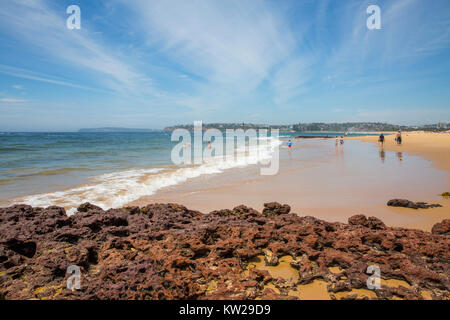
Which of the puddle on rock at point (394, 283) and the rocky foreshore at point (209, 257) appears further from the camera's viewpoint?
the puddle on rock at point (394, 283)

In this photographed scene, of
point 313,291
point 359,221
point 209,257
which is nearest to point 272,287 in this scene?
point 313,291

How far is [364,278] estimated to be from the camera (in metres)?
2.86

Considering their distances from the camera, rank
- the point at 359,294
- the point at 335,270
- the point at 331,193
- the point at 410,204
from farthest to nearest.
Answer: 1. the point at 331,193
2. the point at 410,204
3. the point at 335,270
4. the point at 359,294

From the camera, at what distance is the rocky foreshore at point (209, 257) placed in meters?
2.65

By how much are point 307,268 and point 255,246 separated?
85 cm

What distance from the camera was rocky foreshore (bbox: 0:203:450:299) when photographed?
2646mm

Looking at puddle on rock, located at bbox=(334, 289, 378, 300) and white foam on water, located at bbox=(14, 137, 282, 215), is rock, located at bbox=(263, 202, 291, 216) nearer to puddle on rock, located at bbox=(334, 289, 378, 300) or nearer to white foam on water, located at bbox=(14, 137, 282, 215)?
puddle on rock, located at bbox=(334, 289, 378, 300)

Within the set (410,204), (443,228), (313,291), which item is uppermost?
(443,228)

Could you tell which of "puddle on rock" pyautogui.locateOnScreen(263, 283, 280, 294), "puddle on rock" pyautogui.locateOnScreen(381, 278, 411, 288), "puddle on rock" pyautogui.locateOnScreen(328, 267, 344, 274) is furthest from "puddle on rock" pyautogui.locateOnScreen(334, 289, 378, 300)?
"puddle on rock" pyautogui.locateOnScreen(263, 283, 280, 294)

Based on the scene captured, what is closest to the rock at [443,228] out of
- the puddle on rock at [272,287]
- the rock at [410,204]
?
the rock at [410,204]

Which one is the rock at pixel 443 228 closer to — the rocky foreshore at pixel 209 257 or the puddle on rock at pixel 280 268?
the rocky foreshore at pixel 209 257

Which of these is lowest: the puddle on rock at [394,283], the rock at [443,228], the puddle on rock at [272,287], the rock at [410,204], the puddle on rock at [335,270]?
the puddle on rock at [272,287]

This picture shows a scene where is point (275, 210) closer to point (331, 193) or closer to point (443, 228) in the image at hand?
point (443, 228)

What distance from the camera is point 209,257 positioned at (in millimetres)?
3352
